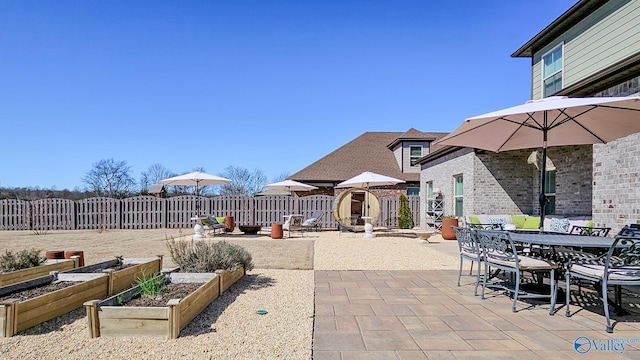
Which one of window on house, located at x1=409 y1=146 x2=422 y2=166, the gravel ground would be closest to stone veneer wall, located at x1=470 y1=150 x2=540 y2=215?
the gravel ground

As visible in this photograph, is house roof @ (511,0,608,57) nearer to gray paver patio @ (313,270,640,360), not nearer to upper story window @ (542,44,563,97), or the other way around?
upper story window @ (542,44,563,97)

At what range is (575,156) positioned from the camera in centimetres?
988

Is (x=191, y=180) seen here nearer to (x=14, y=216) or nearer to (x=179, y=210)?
(x=179, y=210)

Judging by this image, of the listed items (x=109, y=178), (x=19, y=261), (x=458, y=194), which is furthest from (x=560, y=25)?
(x=109, y=178)

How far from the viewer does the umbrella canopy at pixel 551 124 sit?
15.1 ft

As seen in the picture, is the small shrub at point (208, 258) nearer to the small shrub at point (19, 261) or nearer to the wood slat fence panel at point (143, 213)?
the small shrub at point (19, 261)

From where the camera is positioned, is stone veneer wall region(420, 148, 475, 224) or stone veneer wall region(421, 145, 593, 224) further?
stone veneer wall region(420, 148, 475, 224)

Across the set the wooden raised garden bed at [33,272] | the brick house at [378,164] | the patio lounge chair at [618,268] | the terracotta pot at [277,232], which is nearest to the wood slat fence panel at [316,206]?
the brick house at [378,164]

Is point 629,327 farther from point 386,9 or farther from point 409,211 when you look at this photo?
point 409,211

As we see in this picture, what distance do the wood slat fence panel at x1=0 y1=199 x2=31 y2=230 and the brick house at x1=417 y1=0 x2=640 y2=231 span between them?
2010cm

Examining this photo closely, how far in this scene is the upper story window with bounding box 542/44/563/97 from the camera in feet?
36.0

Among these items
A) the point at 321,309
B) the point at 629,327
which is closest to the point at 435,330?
the point at 321,309

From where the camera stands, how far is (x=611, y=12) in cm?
917

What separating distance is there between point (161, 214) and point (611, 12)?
19037 millimetres
